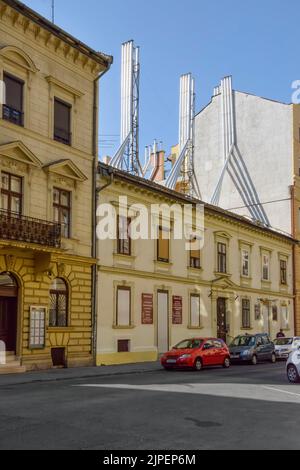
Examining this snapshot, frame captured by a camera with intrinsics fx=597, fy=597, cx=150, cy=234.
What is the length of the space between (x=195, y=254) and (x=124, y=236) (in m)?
6.73

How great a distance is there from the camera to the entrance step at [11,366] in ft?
68.0

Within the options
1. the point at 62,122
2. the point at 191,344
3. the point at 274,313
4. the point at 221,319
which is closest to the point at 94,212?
the point at 62,122

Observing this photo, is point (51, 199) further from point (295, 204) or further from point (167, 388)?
point (295, 204)

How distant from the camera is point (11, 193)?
2159cm

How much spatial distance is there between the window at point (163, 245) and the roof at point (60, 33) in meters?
8.76

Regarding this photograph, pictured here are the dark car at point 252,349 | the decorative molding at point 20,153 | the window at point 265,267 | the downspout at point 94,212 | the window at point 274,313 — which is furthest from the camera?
the window at point 274,313

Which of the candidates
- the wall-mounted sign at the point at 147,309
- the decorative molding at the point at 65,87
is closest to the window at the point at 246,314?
the wall-mounted sign at the point at 147,309

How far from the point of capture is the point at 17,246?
20109 mm

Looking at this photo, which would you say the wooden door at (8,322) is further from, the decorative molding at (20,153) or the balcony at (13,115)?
the balcony at (13,115)

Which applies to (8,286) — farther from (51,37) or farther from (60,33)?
(60,33)

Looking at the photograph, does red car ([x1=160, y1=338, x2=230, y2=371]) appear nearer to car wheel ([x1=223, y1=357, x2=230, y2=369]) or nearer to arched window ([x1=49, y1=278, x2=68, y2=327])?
car wheel ([x1=223, y1=357, x2=230, y2=369])

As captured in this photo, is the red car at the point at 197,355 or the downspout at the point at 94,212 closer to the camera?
the red car at the point at 197,355
